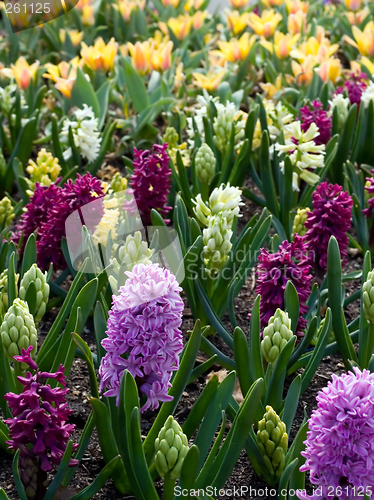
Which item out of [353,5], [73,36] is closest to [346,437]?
[73,36]

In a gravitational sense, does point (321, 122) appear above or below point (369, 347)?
above

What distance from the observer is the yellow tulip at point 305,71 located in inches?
140

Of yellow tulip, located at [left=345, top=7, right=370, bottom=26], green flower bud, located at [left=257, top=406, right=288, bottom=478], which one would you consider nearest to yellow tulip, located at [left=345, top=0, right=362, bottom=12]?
yellow tulip, located at [left=345, top=7, right=370, bottom=26]

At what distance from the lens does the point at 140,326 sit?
1217 millimetres

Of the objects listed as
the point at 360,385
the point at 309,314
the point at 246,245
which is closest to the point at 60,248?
the point at 246,245

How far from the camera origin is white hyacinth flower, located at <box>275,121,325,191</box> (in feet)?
7.91

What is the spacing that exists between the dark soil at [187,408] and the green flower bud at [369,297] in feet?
1.11

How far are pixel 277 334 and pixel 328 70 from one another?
232cm

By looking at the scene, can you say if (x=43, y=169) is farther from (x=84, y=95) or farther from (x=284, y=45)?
(x=284, y=45)

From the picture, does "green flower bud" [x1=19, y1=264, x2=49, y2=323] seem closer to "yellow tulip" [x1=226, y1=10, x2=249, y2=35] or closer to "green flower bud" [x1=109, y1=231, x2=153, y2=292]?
"green flower bud" [x1=109, y1=231, x2=153, y2=292]

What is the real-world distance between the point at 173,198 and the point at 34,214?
2.00 ft

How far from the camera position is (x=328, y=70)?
3494 mm

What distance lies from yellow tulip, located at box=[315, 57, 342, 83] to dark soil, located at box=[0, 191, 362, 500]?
1.44 m

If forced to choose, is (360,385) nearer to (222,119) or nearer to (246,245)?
(246,245)
